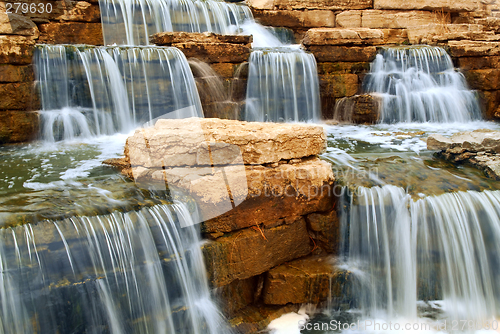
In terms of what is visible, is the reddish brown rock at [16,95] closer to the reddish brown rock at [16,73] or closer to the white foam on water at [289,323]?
the reddish brown rock at [16,73]

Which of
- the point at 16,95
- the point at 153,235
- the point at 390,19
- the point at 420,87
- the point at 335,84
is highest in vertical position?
the point at 390,19

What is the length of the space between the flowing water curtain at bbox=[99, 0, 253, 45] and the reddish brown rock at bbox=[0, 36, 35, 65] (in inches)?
106

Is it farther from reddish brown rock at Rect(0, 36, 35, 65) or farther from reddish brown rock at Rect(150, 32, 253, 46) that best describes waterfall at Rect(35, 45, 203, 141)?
reddish brown rock at Rect(150, 32, 253, 46)

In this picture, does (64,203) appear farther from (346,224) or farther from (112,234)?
(346,224)

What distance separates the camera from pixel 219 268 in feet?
11.2

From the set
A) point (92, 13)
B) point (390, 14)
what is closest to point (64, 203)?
point (92, 13)

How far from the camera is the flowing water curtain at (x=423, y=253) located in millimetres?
3715

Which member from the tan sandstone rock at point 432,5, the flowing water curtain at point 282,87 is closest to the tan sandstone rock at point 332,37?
the flowing water curtain at point 282,87

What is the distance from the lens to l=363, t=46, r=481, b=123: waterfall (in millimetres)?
8242

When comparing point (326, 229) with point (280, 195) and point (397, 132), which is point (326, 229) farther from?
point (397, 132)

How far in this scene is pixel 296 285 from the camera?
12.0 feet

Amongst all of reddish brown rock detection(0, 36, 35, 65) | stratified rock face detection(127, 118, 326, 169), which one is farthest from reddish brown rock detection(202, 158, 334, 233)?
A: reddish brown rock detection(0, 36, 35, 65)

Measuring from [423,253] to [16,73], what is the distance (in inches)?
234

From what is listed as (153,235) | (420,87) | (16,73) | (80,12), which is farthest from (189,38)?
(153,235)
